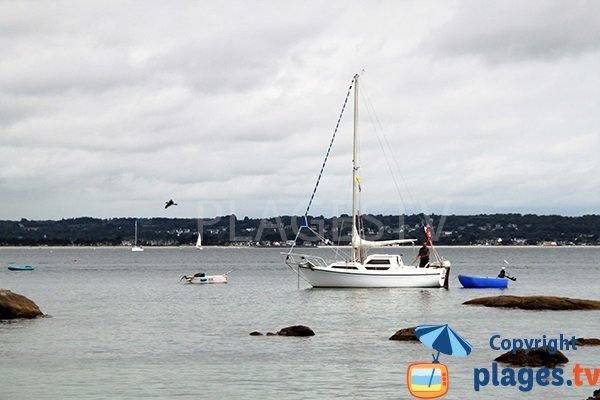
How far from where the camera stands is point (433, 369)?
27.6 meters

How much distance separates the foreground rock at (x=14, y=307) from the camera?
164 ft

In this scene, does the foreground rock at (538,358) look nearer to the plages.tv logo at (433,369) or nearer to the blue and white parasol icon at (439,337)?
the plages.tv logo at (433,369)

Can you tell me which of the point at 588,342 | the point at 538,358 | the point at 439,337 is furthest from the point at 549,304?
the point at 439,337

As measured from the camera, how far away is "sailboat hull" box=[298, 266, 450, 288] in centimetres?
7569

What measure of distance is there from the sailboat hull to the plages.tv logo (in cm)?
4619

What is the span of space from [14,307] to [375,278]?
3297 cm

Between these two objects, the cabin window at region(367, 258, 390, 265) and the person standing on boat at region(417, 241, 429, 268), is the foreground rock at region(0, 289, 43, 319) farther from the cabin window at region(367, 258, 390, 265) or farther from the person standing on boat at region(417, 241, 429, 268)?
the person standing on boat at region(417, 241, 429, 268)

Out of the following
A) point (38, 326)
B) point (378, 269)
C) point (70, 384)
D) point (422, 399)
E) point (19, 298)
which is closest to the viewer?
point (422, 399)

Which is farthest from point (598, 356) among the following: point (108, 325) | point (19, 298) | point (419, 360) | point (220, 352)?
point (19, 298)

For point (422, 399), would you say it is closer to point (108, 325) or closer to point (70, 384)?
point (70, 384)

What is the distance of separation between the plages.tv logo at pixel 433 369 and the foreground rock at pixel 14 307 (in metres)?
28.4

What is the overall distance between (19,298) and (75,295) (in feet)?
96.5

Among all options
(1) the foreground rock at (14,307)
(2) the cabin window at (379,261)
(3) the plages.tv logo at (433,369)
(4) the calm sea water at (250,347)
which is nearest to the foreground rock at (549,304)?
(4) the calm sea water at (250,347)

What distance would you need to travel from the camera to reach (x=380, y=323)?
169ft
